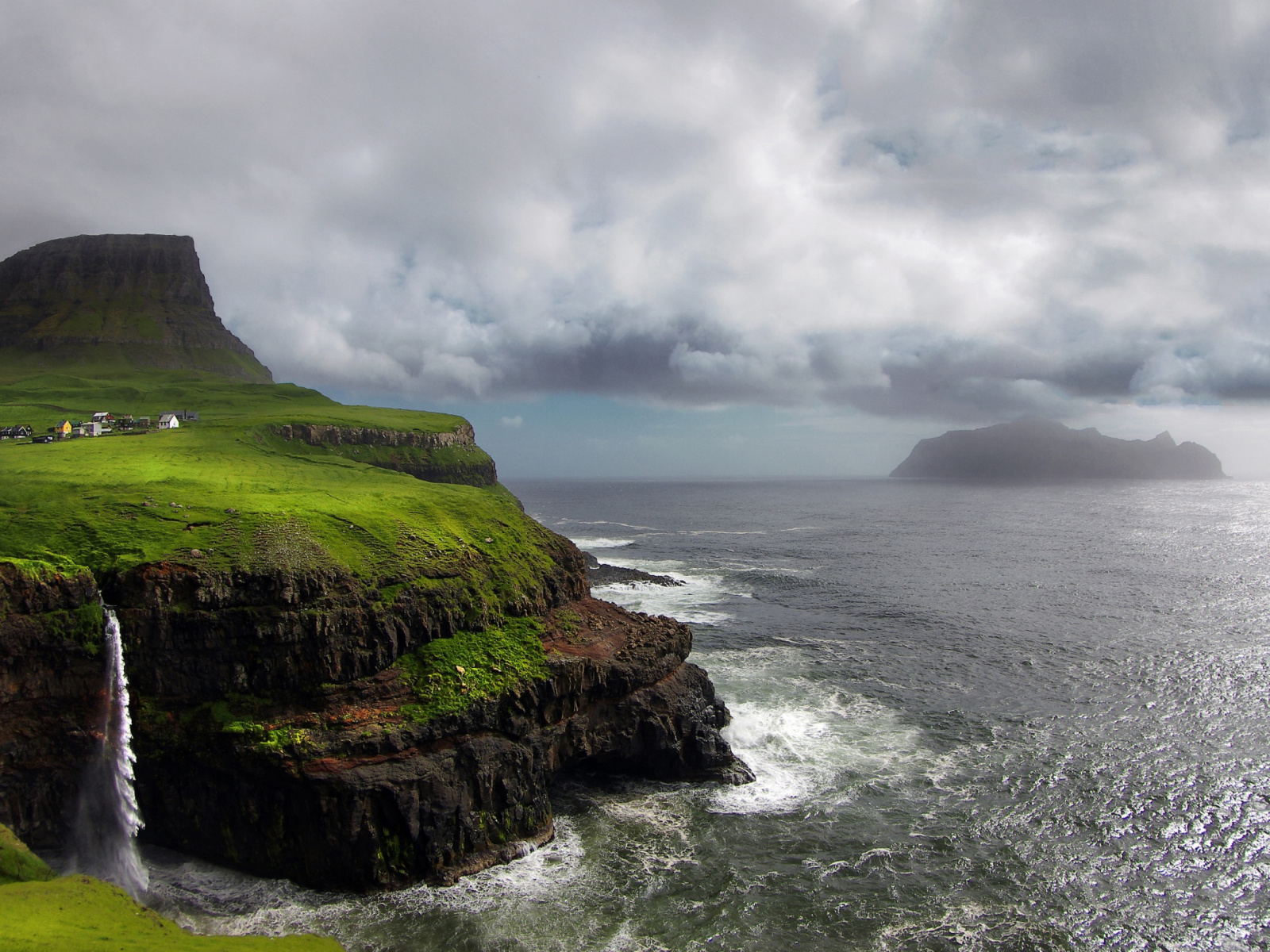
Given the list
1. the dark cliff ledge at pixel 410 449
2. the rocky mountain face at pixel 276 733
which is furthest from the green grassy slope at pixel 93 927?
the dark cliff ledge at pixel 410 449

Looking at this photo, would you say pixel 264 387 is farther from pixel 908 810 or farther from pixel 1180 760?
pixel 1180 760

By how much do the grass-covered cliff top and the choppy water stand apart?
15.1 m

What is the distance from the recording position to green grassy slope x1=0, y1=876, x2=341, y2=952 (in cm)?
2125

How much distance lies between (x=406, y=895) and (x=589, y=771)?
549 inches

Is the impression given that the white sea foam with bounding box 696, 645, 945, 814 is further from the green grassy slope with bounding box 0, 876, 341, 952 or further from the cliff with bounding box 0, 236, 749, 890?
the green grassy slope with bounding box 0, 876, 341, 952

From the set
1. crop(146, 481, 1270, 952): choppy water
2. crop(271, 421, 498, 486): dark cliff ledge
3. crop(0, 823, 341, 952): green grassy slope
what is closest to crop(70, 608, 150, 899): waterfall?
crop(146, 481, 1270, 952): choppy water

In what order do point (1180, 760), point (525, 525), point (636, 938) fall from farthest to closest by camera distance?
point (525, 525)
point (1180, 760)
point (636, 938)

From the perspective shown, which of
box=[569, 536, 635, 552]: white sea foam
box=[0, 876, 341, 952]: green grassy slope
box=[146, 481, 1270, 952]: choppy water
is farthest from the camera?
box=[569, 536, 635, 552]: white sea foam

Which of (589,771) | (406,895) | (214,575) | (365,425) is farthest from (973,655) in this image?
(365,425)

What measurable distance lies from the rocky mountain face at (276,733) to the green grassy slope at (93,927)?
5491mm

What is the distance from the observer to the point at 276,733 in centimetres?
3161

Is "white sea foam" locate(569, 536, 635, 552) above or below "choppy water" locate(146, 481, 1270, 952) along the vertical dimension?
above

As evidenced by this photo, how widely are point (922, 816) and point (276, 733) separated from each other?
33021mm

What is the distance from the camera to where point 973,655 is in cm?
6278
